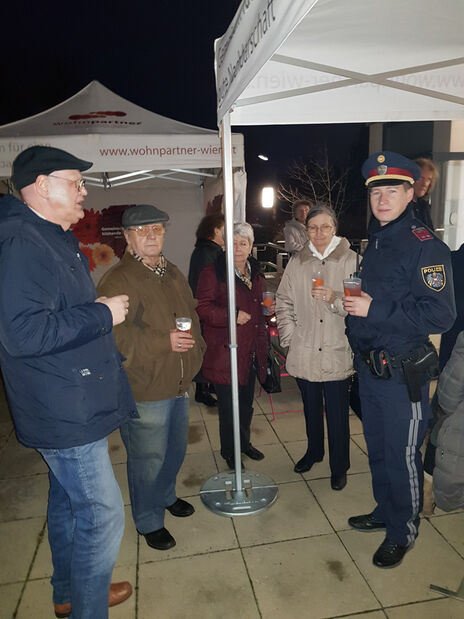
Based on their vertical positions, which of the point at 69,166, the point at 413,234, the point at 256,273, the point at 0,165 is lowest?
the point at 256,273

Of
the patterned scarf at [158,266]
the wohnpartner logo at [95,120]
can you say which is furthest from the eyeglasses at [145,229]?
the wohnpartner logo at [95,120]

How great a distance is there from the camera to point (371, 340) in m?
2.51

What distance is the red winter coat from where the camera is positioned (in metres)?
3.25

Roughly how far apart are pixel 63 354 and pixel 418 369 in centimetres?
180

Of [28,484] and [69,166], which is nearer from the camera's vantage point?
[69,166]

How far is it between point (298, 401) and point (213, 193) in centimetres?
333

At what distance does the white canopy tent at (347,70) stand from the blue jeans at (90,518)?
124cm

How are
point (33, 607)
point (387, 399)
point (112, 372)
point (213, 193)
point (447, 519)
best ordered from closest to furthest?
point (112, 372) → point (33, 607) → point (387, 399) → point (447, 519) → point (213, 193)

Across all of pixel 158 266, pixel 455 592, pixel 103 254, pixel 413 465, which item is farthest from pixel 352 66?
pixel 103 254

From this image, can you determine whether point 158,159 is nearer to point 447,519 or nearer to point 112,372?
point 112,372

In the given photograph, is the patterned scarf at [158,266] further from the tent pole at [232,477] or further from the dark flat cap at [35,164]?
the dark flat cap at [35,164]

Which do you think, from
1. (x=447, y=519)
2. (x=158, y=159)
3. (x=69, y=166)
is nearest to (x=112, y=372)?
(x=69, y=166)

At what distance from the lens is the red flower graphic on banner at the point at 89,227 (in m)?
7.28

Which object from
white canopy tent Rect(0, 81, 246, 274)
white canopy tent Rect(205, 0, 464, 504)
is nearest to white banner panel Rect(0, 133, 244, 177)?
white canopy tent Rect(0, 81, 246, 274)
